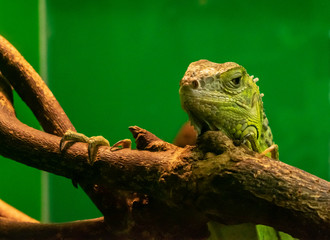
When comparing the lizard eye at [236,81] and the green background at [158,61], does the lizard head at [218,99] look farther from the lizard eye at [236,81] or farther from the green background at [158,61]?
the green background at [158,61]

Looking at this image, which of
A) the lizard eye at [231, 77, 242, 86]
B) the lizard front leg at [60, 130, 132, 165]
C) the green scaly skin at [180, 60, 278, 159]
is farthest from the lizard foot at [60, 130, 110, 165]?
the lizard eye at [231, 77, 242, 86]

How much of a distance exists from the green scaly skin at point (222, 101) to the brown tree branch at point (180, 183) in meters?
0.13

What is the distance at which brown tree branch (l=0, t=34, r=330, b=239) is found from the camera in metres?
1.44

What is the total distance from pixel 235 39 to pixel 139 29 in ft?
3.02

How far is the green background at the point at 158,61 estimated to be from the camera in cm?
349

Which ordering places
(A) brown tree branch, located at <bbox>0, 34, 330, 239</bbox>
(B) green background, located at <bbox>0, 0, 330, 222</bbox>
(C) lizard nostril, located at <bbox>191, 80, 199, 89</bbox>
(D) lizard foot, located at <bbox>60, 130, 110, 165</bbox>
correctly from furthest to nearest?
(B) green background, located at <bbox>0, 0, 330, 222</bbox>
(D) lizard foot, located at <bbox>60, 130, 110, 165</bbox>
(C) lizard nostril, located at <bbox>191, 80, 199, 89</bbox>
(A) brown tree branch, located at <bbox>0, 34, 330, 239</bbox>

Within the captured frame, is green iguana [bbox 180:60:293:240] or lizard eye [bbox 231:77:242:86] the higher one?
lizard eye [bbox 231:77:242:86]

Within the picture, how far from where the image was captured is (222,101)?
5.83ft

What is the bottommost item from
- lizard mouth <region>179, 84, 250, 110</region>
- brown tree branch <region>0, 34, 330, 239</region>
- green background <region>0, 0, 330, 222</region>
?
brown tree branch <region>0, 34, 330, 239</region>

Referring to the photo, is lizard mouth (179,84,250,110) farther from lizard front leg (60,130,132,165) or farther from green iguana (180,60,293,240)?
lizard front leg (60,130,132,165)

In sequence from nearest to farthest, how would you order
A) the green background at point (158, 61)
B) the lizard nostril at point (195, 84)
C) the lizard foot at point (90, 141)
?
the lizard nostril at point (195, 84) < the lizard foot at point (90, 141) < the green background at point (158, 61)

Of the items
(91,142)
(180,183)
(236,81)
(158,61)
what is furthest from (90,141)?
(158,61)

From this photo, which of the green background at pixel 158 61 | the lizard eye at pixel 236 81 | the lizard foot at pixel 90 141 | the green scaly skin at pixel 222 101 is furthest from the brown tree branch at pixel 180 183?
the green background at pixel 158 61

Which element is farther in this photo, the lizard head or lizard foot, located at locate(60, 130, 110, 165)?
lizard foot, located at locate(60, 130, 110, 165)
